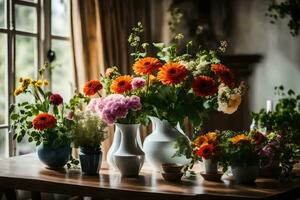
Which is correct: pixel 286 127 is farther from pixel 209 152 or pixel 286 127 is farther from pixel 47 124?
pixel 47 124

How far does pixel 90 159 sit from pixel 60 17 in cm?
207

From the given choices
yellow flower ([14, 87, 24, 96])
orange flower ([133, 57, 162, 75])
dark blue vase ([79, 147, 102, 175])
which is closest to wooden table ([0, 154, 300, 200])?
dark blue vase ([79, 147, 102, 175])

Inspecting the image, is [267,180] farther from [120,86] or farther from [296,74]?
[296,74]

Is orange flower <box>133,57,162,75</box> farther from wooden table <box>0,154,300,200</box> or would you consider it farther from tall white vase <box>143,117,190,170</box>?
wooden table <box>0,154,300,200</box>

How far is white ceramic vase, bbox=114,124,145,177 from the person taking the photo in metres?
2.58

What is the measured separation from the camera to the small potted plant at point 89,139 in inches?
104

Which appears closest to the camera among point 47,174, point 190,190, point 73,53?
point 190,190

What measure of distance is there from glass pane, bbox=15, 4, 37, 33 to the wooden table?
161 cm

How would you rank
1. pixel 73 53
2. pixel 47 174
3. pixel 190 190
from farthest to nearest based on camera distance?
1. pixel 73 53
2. pixel 47 174
3. pixel 190 190

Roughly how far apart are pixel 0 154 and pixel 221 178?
195 centimetres

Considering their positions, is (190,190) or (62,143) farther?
(62,143)

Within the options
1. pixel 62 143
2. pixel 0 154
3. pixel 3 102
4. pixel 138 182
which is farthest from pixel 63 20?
pixel 138 182

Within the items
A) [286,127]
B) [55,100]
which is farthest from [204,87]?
[55,100]

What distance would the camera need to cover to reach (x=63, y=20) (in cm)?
448
